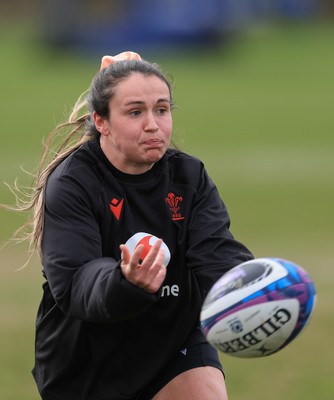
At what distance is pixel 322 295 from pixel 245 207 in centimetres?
625

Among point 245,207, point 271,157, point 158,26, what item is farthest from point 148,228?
point 158,26

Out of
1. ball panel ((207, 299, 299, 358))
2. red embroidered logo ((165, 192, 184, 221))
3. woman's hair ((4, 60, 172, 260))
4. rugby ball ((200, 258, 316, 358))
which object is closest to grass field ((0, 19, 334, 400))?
woman's hair ((4, 60, 172, 260))

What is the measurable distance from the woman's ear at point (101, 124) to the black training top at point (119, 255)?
108mm

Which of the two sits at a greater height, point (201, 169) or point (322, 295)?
point (201, 169)

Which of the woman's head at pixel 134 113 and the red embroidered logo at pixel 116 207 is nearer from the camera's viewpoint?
the woman's head at pixel 134 113

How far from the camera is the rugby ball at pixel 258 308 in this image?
18.6 ft

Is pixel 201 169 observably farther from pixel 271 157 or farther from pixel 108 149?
pixel 271 157

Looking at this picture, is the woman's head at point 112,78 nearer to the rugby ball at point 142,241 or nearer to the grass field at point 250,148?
the rugby ball at point 142,241

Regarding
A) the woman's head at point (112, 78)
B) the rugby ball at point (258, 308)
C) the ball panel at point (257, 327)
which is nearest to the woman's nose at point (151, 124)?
the woman's head at point (112, 78)

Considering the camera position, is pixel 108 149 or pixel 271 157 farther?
pixel 271 157

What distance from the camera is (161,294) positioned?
21.0 feet

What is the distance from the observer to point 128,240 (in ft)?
20.5

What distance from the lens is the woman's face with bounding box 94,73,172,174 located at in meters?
6.11

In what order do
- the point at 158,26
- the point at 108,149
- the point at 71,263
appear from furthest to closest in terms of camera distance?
the point at 158,26
the point at 108,149
the point at 71,263
